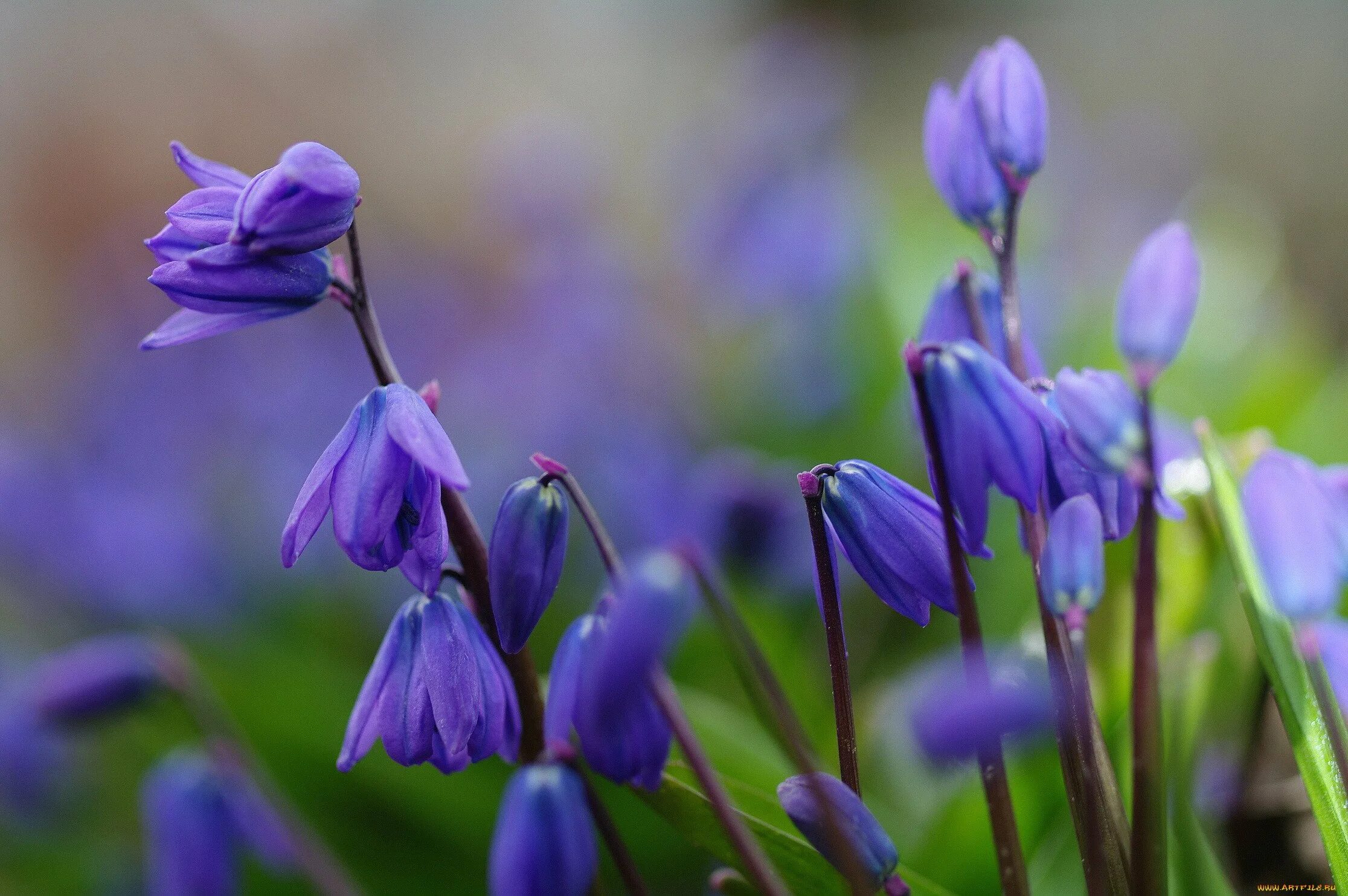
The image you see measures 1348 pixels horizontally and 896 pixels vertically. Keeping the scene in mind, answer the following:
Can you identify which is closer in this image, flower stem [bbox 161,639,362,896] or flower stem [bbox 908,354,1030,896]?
flower stem [bbox 908,354,1030,896]

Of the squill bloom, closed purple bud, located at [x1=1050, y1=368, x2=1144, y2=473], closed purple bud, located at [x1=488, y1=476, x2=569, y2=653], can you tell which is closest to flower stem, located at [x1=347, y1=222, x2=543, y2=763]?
closed purple bud, located at [x1=488, y1=476, x2=569, y2=653]

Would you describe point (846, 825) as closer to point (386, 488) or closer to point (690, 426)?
point (386, 488)

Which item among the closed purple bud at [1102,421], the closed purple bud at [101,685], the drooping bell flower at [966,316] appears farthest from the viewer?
the closed purple bud at [101,685]

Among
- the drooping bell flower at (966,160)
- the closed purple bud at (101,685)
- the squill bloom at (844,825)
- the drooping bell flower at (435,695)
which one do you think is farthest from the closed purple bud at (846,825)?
the closed purple bud at (101,685)

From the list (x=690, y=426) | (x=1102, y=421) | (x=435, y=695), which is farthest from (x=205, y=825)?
(x=690, y=426)

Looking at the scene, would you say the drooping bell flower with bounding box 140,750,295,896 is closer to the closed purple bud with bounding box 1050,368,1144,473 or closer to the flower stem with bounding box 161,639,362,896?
the flower stem with bounding box 161,639,362,896

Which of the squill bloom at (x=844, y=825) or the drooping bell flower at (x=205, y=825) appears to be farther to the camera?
the drooping bell flower at (x=205, y=825)

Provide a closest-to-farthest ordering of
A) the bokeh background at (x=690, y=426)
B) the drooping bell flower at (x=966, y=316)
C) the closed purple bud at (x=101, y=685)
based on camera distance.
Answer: the drooping bell flower at (x=966, y=316), the closed purple bud at (x=101, y=685), the bokeh background at (x=690, y=426)

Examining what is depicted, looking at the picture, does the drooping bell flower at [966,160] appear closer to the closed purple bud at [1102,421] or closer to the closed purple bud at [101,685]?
the closed purple bud at [1102,421]
